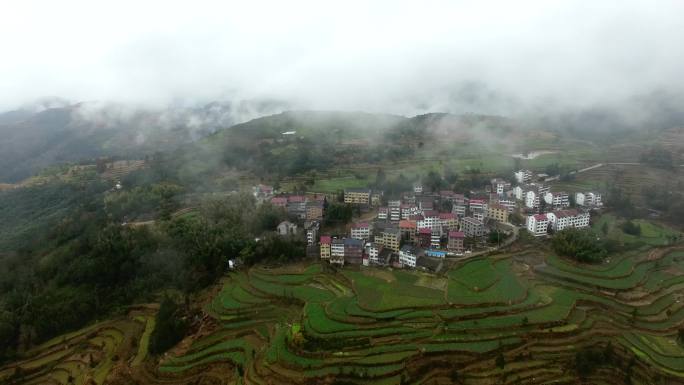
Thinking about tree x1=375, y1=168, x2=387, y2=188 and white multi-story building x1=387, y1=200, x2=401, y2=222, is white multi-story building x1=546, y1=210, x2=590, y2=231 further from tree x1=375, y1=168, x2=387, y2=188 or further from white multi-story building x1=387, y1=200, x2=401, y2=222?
tree x1=375, y1=168, x2=387, y2=188

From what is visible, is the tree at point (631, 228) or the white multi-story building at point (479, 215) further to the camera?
the white multi-story building at point (479, 215)

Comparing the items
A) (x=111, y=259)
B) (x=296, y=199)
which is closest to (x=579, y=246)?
(x=296, y=199)

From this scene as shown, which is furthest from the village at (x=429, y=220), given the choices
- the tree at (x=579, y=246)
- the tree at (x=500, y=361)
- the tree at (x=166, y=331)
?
the tree at (x=166, y=331)

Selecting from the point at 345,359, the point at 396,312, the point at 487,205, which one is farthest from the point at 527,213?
the point at 345,359

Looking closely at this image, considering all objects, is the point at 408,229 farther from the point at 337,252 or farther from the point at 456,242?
the point at 337,252

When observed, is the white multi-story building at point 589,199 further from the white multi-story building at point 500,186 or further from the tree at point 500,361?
the tree at point 500,361
